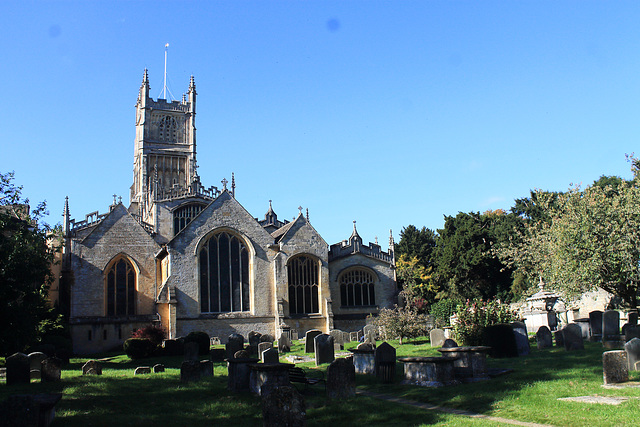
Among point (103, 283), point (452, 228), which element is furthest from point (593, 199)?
point (103, 283)

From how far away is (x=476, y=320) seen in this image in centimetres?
2016

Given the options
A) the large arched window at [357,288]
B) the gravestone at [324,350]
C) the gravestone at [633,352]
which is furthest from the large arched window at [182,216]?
the gravestone at [633,352]

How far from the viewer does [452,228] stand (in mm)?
47062

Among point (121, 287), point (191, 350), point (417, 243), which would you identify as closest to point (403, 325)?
point (191, 350)

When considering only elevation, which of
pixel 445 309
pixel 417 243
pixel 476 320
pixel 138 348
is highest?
pixel 417 243

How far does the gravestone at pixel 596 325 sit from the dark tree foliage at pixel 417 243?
1310 inches

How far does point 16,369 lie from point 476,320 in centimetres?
1443

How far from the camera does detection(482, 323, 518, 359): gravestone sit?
18.3m

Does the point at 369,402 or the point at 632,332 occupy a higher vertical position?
the point at 632,332

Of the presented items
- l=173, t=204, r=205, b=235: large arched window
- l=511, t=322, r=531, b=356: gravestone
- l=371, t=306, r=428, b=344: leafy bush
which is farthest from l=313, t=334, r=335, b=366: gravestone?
l=173, t=204, r=205, b=235: large arched window

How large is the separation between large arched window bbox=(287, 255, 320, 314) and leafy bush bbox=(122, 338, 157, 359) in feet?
40.1

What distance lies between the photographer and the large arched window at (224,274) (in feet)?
116

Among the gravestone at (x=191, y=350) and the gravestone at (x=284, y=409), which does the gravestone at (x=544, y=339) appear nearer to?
the gravestone at (x=191, y=350)

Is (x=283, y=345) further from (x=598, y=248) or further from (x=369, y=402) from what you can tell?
(x=369, y=402)
